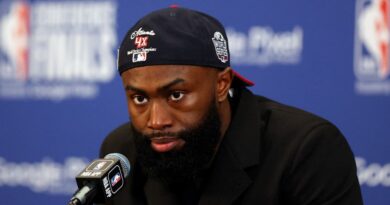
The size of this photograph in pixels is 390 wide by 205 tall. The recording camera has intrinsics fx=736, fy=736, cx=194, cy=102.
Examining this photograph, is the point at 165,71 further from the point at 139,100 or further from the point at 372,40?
the point at 372,40

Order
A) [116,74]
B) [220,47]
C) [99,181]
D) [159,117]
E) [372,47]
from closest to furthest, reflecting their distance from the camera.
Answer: [99,181]
[159,117]
[220,47]
[372,47]
[116,74]

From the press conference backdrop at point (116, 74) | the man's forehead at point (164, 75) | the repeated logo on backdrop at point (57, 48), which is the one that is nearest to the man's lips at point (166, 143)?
the man's forehead at point (164, 75)

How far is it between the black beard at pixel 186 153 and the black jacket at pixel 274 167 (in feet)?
0.20

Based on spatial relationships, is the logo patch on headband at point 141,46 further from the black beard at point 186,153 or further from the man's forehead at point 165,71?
the black beard at point 186,153

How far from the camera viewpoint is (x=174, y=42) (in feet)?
5.42

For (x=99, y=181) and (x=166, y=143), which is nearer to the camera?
(x=99, y=181)

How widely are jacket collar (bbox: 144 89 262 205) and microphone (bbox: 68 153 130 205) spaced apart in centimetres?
33

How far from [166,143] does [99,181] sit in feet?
0.98

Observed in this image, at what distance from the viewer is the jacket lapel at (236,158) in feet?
5.77

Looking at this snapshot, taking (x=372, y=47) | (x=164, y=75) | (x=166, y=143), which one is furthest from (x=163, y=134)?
(x=372, y=47)

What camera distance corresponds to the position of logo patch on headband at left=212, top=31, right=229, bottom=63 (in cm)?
172

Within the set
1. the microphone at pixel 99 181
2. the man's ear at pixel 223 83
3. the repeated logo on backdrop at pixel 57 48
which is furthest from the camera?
the repeated logo on backdrop at pixel 57 48

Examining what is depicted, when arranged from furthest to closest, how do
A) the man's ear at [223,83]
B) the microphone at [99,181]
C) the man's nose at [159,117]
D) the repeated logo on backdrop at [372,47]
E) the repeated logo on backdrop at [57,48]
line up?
the repeated logo on backdrop at [57,48] < the repeated logo on backdrop at [372,47] < the man's ear at [223,83] < the man's nose at [159,117] < the microphone at [99,181]

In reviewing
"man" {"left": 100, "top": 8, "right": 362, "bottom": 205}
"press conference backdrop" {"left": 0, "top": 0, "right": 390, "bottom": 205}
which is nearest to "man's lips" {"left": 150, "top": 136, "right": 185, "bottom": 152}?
"man" {"left": 100, "top": 8, "right": 362, "bottom": 205}
